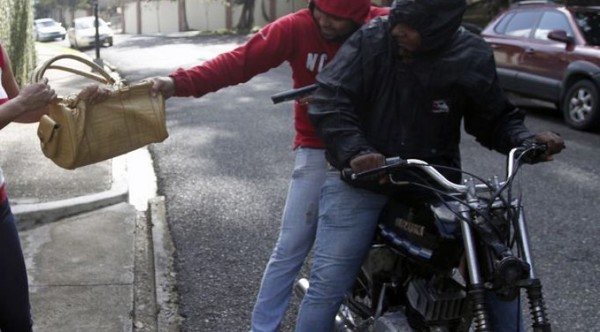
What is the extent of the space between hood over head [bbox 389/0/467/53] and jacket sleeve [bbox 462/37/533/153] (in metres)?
0.18

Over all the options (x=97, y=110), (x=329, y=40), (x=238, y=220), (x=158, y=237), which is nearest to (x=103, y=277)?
(x=158, y=237)

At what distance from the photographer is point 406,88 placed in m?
2.78

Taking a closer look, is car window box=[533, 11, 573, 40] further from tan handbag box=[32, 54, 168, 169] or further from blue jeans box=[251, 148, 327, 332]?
tan handbag box=[32, 54, 168, 169]

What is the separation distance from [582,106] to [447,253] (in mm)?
8543

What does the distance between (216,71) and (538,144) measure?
4.59 ft

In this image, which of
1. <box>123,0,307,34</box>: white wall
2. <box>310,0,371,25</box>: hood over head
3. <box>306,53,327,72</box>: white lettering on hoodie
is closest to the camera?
<box>310,0,371,25</box>: hood over head

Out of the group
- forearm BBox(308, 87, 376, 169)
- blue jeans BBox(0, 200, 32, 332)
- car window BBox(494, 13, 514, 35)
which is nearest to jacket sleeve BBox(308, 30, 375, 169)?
forearm BBox(308, 87, 376, 169)

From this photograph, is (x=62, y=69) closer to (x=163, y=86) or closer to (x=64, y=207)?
(x=163, y=86)

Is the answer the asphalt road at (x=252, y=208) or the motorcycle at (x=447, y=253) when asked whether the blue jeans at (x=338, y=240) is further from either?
the asphalt road at (x=252, y=208)

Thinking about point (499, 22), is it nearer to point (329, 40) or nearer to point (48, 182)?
point (48, 182)

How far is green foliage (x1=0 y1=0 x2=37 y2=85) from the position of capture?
11172mm

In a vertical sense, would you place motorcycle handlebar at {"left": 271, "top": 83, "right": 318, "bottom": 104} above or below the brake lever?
above

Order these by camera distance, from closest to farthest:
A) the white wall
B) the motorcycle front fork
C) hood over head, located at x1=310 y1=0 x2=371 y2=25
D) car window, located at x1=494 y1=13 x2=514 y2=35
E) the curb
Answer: the motorcycle front fork, hood over head, located at x1=310 y1=0 x2=371 y2=25, the curb, car window, located at x1=494 y1=13 x2=514 y2=35, the white wall

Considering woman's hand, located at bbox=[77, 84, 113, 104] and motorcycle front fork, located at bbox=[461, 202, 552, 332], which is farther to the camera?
woman's hand, located at bbox=[77, 84, 113, 104]
